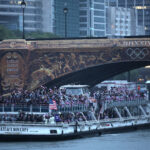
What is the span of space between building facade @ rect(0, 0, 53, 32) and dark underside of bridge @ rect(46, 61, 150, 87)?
85.0 metres

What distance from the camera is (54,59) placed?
86.0 meters

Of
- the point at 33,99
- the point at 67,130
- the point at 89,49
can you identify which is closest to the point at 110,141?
the point at 67,130

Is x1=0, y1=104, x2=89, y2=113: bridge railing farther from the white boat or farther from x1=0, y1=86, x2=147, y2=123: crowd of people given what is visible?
x1=0, y1=86, x2=147, y2=123: crowd of people

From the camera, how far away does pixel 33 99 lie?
61438 millimetres

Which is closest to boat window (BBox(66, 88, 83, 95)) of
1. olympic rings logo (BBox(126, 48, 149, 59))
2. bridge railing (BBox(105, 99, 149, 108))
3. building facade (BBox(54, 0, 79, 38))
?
bridge railing (BBox(105, 99, 149, 108))

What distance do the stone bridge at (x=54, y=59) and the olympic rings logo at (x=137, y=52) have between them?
0.16 m

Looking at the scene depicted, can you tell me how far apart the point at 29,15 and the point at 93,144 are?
12721cm

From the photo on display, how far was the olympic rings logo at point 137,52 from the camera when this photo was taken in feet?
266

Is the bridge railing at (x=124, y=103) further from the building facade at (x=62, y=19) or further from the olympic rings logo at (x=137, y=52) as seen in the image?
the building facade at (x=62, y=19)

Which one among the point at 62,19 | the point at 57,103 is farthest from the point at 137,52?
the point at 62,19

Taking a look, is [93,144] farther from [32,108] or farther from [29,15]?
[29,15]

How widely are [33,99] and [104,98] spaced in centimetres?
945

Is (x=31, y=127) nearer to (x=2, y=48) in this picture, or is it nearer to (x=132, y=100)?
(x=132, y=100)

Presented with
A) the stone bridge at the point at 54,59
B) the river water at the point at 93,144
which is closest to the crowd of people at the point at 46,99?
the river water at the point at 93,144
